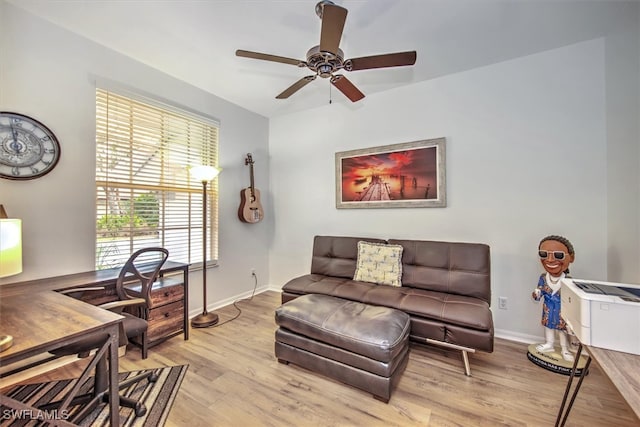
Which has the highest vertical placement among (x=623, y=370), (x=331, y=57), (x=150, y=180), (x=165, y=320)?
(x=331, y=57)

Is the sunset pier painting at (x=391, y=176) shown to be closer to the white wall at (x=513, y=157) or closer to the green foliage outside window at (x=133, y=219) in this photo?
the white wall at (x=513, y=157)

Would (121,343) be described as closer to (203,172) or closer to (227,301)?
(203,172)

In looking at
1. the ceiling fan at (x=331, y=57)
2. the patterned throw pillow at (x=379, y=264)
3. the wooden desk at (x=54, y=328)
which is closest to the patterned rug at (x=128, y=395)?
the wooden desk at (x=54, y=328)

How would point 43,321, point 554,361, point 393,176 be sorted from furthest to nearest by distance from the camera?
point 393,176, point 554,361, point 43,321

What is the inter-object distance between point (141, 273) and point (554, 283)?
11.1ft

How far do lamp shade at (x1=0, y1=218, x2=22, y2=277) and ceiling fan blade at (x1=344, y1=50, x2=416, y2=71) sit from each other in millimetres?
2067

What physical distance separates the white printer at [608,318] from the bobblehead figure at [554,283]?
0.93 m

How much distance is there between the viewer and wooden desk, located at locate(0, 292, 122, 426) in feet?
3.37

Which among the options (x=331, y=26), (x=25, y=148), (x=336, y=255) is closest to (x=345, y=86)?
(x=331, y=26)

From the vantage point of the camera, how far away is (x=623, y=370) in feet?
3.17

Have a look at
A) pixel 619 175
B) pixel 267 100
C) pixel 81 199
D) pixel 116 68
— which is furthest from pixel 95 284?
pixel 619 175

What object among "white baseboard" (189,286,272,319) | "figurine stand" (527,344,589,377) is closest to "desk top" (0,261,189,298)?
"white baseboard" (189,286,272,319)

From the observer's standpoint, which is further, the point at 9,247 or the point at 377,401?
the point at 377,401

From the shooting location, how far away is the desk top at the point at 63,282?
5.74 feet
